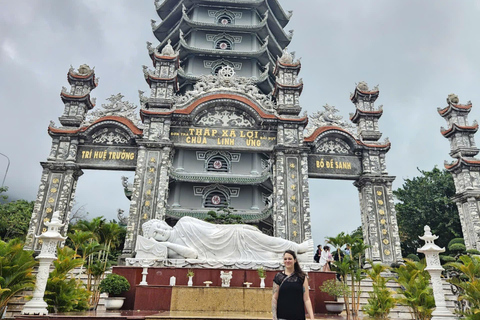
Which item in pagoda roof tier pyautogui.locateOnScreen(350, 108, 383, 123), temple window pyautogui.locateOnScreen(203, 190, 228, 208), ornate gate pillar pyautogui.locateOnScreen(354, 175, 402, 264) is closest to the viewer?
ornate gate pillar pyautogui.locateOnScreen(354, 175, 402, 264)

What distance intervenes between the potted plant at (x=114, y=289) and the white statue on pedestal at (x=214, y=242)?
46.7 inches

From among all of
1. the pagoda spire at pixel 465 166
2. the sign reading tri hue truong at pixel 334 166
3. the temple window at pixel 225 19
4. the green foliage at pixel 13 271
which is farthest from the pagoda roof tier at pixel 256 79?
the green foliage at pixel 13 271

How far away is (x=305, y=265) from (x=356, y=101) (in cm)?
1067

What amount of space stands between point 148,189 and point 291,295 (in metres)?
12.5

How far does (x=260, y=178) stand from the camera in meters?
17.9

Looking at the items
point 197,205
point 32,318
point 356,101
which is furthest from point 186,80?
point 32,318

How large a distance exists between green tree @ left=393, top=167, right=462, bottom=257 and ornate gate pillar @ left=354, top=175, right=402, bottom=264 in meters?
8.23

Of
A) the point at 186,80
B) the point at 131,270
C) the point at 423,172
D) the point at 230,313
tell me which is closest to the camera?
the point at 230,313

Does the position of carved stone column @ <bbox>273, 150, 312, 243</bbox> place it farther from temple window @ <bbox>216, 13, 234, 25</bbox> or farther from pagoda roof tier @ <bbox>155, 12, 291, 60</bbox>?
temple window @ <bbox>216, 13, 234, 25</bbox>

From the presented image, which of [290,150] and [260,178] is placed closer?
[290,150]

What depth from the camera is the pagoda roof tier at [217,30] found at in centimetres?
2280

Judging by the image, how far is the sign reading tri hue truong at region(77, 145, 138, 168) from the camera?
15938 mm

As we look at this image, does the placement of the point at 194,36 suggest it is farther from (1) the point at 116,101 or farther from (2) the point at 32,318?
(2) the point at 32,318

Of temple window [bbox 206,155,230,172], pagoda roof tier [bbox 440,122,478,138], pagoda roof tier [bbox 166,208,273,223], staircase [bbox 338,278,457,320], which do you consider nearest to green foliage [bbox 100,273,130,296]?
staircase [bbox 338,278,457,320]
